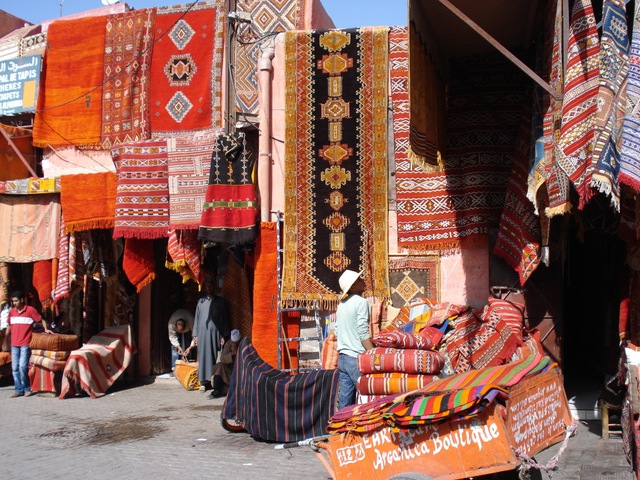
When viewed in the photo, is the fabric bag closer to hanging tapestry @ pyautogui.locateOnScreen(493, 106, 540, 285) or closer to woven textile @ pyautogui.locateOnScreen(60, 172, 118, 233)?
woven textile @ pyautogui.locateOnScreen(60, 172, 118, 233)

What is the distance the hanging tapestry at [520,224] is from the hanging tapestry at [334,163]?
161 centimetres

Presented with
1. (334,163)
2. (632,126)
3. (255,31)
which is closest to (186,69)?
(255,31)

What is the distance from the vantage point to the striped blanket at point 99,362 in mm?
11352

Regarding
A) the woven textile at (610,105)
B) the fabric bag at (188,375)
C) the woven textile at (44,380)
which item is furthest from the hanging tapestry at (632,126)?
the woven textile at (44,380)

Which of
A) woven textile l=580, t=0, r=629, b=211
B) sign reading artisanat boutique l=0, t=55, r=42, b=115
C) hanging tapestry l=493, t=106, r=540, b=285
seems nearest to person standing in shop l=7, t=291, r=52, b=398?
sign reading artisanat boutique l=0, t=55, r=42, b=115

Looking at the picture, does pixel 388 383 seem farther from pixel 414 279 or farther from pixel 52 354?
pixel 52 354

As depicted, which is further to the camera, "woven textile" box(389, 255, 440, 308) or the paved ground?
"woven textile" box(389, 255, 440, 308)

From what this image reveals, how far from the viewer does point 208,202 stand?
9.98 m

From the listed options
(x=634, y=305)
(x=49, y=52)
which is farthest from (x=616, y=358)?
(x=49, y=52)

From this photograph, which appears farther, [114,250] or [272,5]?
[114,250]

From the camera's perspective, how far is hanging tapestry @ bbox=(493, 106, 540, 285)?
8.13 m

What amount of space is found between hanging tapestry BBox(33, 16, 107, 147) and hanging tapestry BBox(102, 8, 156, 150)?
0.15m

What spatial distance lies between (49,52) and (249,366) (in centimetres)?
693

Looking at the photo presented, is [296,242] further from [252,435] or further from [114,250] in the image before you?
[114,250]
